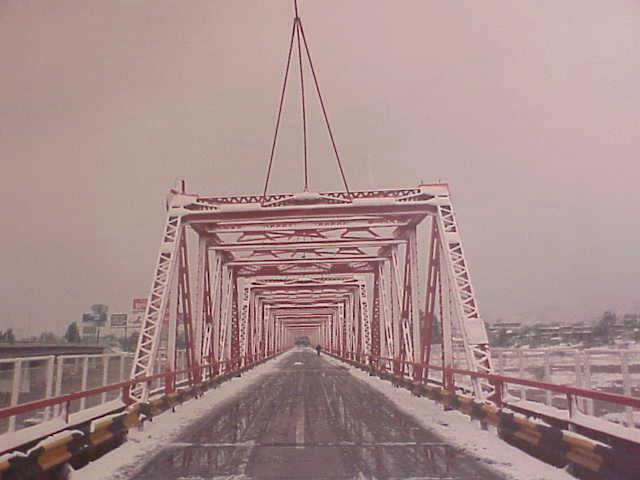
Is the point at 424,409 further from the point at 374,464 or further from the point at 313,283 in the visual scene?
the point at 313,283

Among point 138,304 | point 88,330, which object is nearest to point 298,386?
point 138,304

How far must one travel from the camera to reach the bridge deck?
770 cm

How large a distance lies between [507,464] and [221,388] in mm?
17868

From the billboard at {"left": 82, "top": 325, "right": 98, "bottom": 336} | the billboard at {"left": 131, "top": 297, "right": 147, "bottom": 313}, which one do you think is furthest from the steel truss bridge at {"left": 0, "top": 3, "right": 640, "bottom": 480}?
the billboard at {"left": 82, "top": 325, "right": 98, "bottom": 336}

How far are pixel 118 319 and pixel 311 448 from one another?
104140 mm

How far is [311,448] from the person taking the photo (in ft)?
31.3

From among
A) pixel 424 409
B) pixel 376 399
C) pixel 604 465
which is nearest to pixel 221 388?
pixel 376 399

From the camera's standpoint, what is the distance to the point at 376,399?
18.4m

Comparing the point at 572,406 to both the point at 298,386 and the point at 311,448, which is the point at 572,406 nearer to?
the point at 311,448

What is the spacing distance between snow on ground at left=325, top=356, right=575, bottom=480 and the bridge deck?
0.27m

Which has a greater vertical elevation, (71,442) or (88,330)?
(88,330)

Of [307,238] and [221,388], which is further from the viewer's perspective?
[307,238]

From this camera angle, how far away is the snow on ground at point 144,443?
7.80 metres

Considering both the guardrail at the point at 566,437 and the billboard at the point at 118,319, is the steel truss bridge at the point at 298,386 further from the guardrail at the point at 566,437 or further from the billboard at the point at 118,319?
the billboard at the point at 118,319
